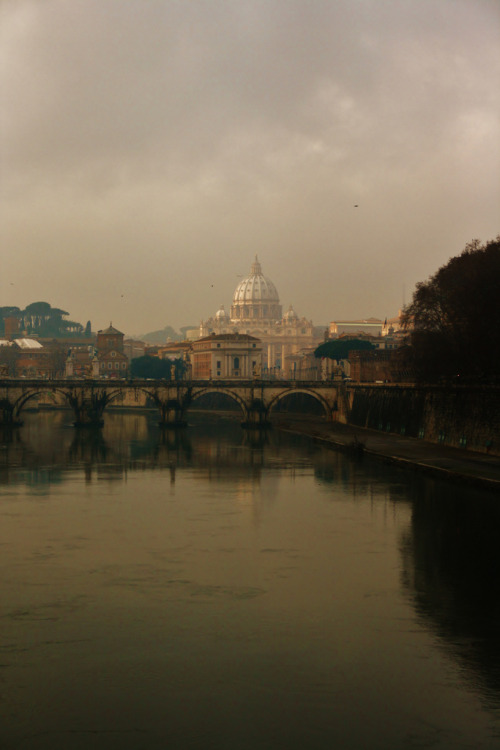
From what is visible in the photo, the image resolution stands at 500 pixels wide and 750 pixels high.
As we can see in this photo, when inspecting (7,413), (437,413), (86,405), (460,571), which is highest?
(437,413)

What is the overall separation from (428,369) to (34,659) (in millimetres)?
35904

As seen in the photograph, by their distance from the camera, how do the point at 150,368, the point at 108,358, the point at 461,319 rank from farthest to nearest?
the point at 108,358
the point at 150,368
the point at 461,319

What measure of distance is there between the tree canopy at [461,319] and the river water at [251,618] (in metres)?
9.97

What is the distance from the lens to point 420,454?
45.5 m

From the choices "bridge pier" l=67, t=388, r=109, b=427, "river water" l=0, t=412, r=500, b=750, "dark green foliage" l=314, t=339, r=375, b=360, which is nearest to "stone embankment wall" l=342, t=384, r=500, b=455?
"river water" l=0, t=412, r=500, b=750

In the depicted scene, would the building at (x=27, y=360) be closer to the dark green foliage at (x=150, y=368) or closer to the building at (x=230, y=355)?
the dark green foliage at (x=150, y=368)

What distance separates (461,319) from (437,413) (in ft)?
22.6

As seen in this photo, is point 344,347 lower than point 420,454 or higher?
higher

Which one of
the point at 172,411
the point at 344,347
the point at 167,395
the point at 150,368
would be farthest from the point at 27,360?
the point at 172,411

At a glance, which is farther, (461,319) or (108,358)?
(108,358)

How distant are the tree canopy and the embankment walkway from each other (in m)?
4.22

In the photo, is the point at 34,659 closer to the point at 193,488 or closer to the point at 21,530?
the point at 21,530

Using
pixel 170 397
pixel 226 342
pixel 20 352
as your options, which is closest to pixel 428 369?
pixel 170 397

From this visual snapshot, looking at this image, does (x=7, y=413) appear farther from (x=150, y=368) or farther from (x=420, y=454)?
(x=150, y=368)
